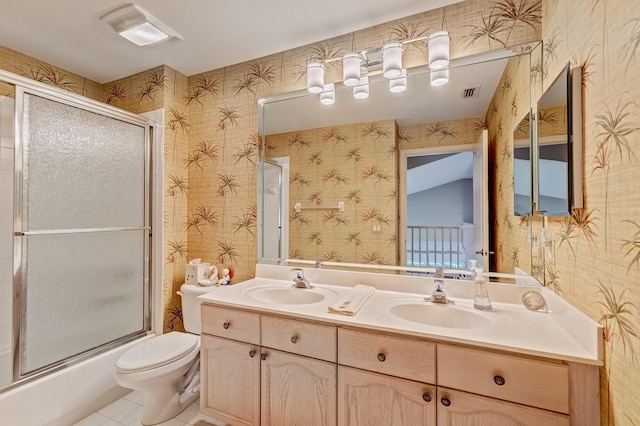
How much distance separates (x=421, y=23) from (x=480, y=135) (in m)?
0.70

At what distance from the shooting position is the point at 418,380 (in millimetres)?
1072

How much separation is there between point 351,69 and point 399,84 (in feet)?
0.94

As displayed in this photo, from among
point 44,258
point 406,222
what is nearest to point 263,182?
point 406,222

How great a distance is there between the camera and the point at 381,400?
3.69 feet

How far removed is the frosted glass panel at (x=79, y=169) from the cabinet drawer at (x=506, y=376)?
6.94 feet

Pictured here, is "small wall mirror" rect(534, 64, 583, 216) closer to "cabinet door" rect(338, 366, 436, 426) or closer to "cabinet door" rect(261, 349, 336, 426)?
"cabinet door" rect(338, 366, 436, 426)

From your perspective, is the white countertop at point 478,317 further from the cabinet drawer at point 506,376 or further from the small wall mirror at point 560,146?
the small wall mirror at point 560,146

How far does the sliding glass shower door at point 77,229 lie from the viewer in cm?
156

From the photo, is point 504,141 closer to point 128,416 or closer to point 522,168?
point 522,168

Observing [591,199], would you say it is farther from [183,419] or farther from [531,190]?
[183,419]

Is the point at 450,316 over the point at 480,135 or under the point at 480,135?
under

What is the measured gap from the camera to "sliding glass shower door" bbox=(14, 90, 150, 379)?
1.56m

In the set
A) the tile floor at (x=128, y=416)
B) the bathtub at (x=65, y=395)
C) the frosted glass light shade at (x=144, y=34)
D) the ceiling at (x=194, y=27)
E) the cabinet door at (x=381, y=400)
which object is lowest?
the tile floor at (x=128, y=416)

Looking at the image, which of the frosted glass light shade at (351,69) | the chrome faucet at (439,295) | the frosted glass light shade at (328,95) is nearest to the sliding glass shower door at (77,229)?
the frosted glass light shade at (328,95)
